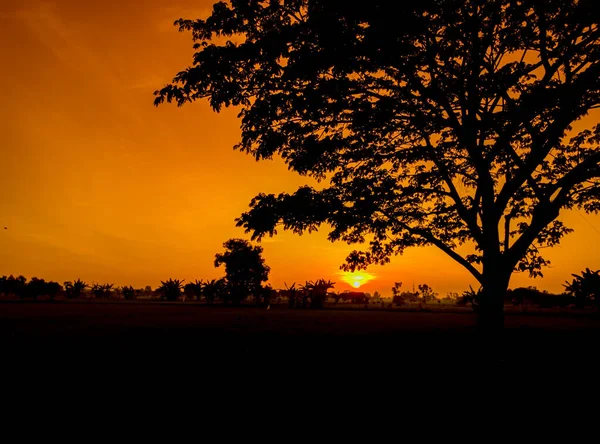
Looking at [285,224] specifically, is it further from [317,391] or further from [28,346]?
[28,346]

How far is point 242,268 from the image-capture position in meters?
61.0

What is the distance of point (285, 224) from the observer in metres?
11.7

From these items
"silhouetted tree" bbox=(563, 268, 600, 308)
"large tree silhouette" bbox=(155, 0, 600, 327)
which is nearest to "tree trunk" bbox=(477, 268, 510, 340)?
"large tree silhouette" bbox=(155, 0, 600, 327)

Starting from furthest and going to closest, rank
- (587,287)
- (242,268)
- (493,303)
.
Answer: (242,268) < (587,287) < (493,303)

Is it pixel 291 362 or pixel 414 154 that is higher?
pixel 414 154

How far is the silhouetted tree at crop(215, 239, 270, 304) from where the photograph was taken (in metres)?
60.6

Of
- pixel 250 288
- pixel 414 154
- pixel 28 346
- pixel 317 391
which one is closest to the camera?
pixel 317 391

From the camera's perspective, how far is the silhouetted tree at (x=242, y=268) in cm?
6062

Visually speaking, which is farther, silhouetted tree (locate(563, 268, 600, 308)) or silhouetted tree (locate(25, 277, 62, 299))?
silhouetted tree (locate(25, 277, 62, 299))

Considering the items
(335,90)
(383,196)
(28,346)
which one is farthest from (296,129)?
(28,346)

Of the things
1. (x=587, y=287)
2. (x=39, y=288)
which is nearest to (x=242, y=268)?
(x=39, y=288)

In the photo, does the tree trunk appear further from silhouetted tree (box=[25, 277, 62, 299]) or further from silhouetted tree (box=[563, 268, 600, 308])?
silhouetted tree (box=[25, 277, 62, 299])

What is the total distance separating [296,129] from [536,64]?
7.95 metres

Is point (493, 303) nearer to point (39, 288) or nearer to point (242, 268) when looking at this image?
point (242, 268)
